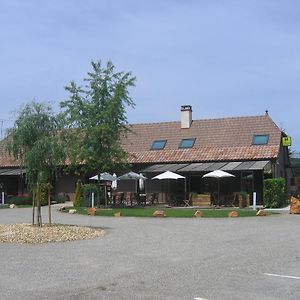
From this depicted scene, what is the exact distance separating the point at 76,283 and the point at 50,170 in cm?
909

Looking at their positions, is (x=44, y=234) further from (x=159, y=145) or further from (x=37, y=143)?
(x=159, y=145)

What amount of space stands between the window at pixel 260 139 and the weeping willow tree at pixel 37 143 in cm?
1831

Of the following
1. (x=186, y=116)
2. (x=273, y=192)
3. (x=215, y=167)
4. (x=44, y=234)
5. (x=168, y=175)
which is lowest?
(x=44, y=234)

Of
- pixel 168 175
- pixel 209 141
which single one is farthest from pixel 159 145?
pixel 168 175

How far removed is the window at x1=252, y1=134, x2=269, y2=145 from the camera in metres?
32.6

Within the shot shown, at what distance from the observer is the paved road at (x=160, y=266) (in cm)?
773

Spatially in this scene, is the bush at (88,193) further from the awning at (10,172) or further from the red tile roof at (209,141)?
the awning at (10,172)

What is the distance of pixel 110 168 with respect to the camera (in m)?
28.9

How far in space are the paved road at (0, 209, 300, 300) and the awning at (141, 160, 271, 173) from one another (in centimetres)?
1241

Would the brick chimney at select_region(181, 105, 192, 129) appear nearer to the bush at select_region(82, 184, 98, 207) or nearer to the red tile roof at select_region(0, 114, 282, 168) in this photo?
the red tile roof at select_region(0, 114, 282, 168)

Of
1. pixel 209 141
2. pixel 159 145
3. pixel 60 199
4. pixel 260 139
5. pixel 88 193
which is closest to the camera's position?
pixel 88 193

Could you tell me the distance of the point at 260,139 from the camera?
33.0 metres

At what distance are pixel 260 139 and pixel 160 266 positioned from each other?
24143 mm

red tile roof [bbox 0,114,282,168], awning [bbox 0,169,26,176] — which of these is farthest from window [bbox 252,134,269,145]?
awning [bbox 0,169,26,176]
